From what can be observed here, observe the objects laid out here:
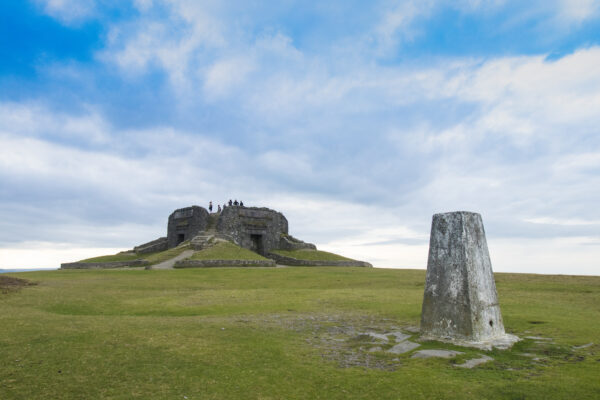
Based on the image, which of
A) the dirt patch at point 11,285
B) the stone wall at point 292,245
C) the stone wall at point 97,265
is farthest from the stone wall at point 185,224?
the dirt patch at point 11,285

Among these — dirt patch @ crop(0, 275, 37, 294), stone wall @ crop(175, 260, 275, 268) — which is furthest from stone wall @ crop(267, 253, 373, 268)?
dirt patch @ crop(0, 275, 37, 294)

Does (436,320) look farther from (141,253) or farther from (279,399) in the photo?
(141,253)

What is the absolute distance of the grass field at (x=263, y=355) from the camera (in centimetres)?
544

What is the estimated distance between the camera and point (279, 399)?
5238 mm

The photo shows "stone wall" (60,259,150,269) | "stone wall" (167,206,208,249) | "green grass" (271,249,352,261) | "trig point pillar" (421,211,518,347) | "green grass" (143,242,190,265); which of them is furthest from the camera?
"stone wall" (167,206,208,249)

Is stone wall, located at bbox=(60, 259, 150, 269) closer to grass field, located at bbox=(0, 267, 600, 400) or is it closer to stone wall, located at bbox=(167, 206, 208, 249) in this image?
stone wall, located at bbox=(167, 206, 208, 249)

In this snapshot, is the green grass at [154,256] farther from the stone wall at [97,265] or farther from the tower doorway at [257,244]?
the tower doorway at [257,244]

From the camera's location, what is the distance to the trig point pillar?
811 centimetres

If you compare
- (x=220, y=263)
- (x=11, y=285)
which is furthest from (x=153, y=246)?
(x=11, y=285)

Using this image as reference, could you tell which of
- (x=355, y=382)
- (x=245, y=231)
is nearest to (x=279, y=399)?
(x=355, y=382)

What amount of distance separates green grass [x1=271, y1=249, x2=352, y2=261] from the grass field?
26656 millimetres

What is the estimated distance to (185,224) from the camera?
44750 mm

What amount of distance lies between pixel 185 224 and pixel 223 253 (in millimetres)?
12636

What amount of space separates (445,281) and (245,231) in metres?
37.0
